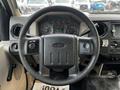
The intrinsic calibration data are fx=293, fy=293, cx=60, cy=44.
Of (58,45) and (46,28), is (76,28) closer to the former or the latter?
(46,28)

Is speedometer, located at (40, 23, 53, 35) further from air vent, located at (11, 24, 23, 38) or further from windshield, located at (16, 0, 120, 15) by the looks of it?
windshield, located at (16, 0, 120, 15)

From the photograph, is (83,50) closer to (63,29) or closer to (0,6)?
(63,29)

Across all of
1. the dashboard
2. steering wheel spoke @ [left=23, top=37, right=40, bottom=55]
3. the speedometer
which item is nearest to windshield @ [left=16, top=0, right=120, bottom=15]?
the dashboard

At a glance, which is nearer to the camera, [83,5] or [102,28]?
[102,28]

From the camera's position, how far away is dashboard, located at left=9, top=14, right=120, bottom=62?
6.06 ft

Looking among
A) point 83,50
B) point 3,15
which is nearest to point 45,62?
point 83,50

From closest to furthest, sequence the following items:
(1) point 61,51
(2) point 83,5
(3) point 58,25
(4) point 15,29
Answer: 1. (1) point 61,51
2. (3) point 58,25
3. (4) point 15,29
4. (2) point 83,5

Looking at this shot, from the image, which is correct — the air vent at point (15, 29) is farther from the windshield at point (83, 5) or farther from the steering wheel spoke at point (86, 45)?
the steering wheel spoke at point (86, 45)

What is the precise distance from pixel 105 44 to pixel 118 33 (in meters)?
0.16

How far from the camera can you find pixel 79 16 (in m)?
1.61

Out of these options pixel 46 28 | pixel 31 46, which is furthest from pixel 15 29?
pixel 31 46

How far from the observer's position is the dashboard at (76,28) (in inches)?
72.7

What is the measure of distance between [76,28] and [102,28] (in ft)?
→ 0.88

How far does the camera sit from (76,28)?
6.17 feet
